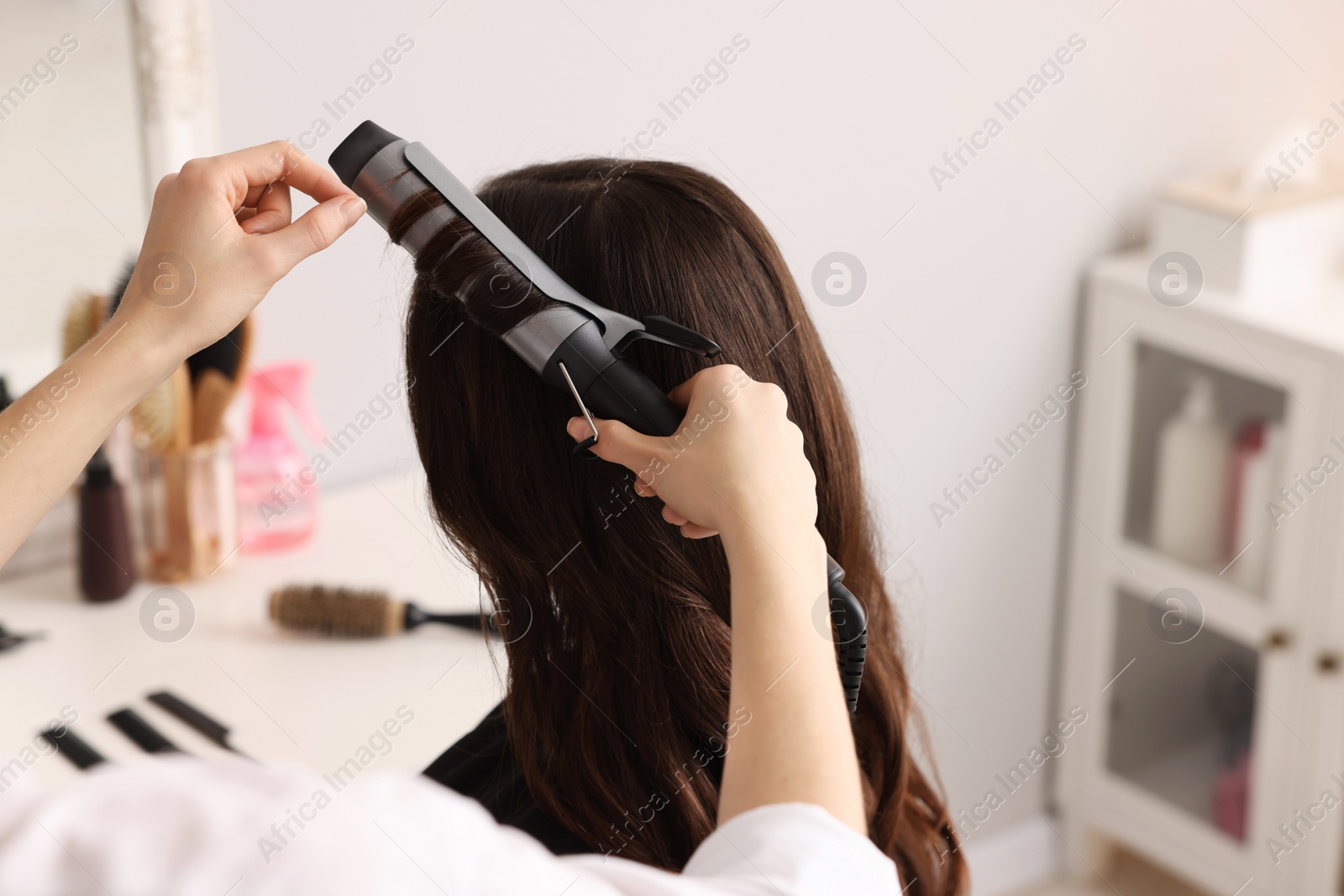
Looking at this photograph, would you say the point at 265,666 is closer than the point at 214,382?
Yes

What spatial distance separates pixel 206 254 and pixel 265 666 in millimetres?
542

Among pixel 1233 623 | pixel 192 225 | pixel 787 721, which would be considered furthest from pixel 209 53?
pixel 1233 623

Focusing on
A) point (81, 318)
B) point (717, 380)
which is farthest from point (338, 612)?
point (717, 380)

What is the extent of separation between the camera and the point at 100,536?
115 centimetres

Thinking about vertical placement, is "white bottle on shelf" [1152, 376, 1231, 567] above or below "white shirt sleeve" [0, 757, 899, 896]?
below

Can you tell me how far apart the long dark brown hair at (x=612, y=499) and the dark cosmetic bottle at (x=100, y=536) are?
0.52 metres

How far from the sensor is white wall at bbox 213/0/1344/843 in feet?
4.09

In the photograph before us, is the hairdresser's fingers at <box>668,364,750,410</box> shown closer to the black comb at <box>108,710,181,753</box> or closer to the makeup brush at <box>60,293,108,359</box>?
the black comb at <box>108,710,181,753</box>

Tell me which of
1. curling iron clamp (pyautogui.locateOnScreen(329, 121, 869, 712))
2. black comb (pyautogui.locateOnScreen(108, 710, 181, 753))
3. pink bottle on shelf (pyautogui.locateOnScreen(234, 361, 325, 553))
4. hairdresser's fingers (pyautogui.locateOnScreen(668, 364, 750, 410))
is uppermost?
curling iron clamp (pyautogui.locateOnScreen(329, 121, 869, 712))

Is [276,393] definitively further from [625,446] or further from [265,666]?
[625,446]

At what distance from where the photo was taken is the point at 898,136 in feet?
4.96

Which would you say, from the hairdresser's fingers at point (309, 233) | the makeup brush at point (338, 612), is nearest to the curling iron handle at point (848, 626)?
the hairdresser's fingers at point (309, 233)

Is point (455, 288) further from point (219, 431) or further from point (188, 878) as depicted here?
point (219, 431)

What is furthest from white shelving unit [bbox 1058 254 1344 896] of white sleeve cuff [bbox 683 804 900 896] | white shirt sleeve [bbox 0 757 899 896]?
white shirt sleeve [bbox 0 757 899 896]
